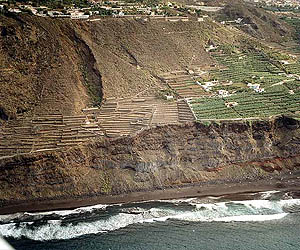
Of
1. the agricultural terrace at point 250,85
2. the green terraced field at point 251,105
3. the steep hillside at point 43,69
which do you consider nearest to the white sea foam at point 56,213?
the steep hillside at point 43,69

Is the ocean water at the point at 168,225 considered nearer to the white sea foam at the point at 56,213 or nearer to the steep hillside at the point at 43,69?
the white sea foam at the point at 56,213

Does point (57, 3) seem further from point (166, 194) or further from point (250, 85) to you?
point (166, 194)

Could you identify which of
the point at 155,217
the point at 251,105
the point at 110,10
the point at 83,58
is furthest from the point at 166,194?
the point at 110,10

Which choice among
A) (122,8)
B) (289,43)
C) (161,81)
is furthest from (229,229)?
(289,43)

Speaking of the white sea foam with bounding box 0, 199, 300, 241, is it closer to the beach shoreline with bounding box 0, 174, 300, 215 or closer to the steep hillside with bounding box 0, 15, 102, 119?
the beach shoreline with bounding box 0, 174, 300, 215

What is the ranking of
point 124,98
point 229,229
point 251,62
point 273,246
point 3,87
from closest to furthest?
point 273,246, point 229,229, point 3,87, point 124,98, point 251,62

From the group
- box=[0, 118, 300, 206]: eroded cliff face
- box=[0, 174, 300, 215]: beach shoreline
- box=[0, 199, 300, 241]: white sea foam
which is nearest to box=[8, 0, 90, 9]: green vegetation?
box=[0, 118, 300, 206]: eroded cliff face

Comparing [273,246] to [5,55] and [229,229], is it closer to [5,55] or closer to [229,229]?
[229,229]
